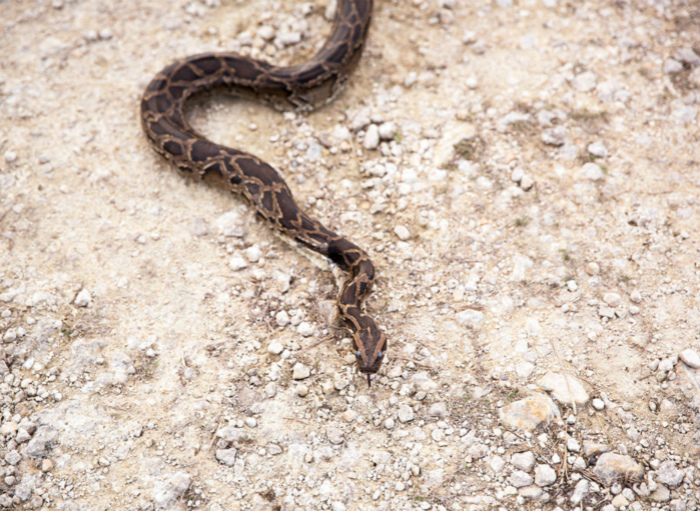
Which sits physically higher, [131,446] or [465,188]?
[465,188]

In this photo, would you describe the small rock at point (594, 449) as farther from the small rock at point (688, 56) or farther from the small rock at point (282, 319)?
the small rock at point (688, 56)

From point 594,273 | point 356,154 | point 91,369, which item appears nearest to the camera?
point 91,369

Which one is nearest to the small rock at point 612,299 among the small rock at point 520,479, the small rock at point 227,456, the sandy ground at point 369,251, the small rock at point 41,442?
the sandy ground at point 369,251

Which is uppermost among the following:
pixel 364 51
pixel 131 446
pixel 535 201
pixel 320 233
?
pixel 364 51

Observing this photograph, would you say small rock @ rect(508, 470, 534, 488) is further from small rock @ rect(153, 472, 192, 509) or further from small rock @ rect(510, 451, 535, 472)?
small rock @ rect(153, 472, 192, 509)

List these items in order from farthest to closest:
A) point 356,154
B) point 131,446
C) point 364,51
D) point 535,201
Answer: point 364,51, point 356,154, point 535,201, point 131,446

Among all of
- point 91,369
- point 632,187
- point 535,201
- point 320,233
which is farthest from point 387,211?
point 91,369

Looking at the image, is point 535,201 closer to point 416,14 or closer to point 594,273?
point 594,273

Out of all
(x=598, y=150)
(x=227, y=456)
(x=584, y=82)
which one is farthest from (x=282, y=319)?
(x=584, y=82)

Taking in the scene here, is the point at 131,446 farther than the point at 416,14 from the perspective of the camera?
No
